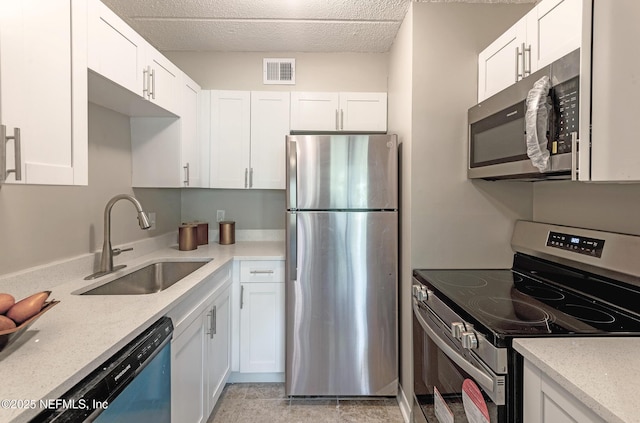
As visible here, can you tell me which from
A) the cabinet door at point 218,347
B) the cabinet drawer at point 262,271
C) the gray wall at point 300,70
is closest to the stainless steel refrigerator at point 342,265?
the cabinet drawer at point 262,271

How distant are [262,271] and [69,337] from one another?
1304 mm

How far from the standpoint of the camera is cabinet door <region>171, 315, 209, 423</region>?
1.37 m

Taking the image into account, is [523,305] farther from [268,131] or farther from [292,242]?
[268,131]

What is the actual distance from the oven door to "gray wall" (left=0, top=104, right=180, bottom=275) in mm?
1854

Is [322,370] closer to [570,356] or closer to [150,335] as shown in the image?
[150,335]

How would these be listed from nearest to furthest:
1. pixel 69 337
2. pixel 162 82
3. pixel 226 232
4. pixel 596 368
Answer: pixel 596 368
pixel 69 337
pixel 162 82
pixel 226 232

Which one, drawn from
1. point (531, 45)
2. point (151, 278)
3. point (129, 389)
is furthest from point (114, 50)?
point (531, 45)

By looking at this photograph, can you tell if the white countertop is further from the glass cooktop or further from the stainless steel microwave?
the stainless steel microwave

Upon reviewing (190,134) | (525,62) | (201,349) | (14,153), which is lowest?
(201,349)

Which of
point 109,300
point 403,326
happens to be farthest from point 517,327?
point 109,300

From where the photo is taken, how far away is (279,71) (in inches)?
104

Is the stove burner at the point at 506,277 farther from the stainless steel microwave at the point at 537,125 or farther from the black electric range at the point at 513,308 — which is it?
the stainless steel microwave at the point at 537,125

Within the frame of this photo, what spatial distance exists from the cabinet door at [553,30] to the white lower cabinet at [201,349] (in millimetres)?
1906

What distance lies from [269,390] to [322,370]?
475mm
